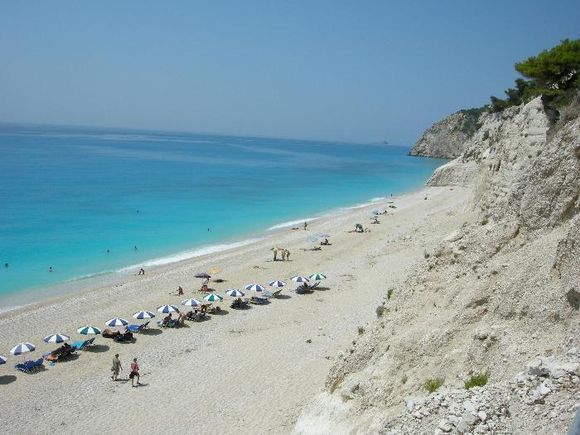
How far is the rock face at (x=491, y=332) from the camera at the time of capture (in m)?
6.20

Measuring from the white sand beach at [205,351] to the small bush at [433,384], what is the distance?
6095 mm

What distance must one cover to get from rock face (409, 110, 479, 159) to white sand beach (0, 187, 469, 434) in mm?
131704

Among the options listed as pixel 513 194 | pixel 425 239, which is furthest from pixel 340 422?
pixel 425 239

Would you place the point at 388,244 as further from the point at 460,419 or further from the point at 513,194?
the point at 460,419

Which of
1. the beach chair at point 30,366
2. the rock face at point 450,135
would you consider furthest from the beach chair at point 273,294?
the rock face at point 450,135

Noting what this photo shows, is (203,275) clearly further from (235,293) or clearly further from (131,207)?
(131,207)

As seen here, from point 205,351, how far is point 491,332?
47.0 feet

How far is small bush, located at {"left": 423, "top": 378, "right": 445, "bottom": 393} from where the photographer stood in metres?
8.11

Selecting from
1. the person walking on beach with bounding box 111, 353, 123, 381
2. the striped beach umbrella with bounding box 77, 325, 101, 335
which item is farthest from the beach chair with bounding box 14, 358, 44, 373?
the person walking on beach with bounding box 111, 353, 123, 381

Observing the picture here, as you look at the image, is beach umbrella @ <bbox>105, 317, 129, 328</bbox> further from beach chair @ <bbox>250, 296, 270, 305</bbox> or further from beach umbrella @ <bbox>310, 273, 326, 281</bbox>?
beach umbrella @ <bbox>310, 273, 326, 281</bbox>

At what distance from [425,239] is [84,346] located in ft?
71.8

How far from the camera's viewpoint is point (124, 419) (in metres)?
15.3

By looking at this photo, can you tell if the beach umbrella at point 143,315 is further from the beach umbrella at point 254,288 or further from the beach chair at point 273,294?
the beach chair at point 273,294

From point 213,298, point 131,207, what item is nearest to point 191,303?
point 213,298
